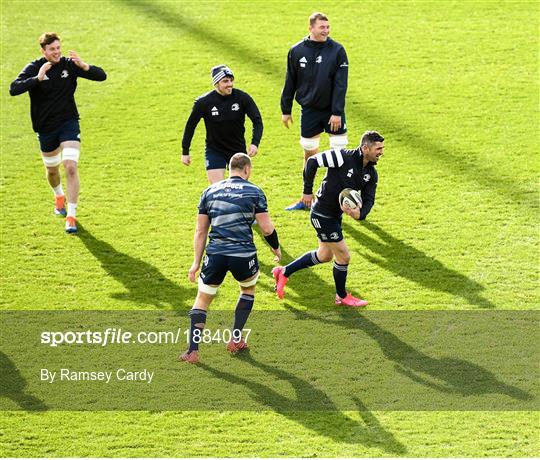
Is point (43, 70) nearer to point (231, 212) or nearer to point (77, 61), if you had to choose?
point (77, 61)

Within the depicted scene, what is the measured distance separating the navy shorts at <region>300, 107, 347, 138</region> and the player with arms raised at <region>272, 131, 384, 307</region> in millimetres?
1960

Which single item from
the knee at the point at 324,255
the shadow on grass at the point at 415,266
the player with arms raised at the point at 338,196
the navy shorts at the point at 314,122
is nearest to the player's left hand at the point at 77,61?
the navy shorts at the point at 314,122

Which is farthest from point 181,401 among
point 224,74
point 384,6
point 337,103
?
point 384,6

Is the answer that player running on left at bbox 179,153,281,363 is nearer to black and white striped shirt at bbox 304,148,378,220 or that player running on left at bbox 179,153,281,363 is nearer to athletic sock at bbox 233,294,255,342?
athletic sock at bbox 233,294,255,342

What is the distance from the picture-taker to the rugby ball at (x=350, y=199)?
1111 centimetres

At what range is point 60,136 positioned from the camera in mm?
13750

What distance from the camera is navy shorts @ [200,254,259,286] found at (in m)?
10.6

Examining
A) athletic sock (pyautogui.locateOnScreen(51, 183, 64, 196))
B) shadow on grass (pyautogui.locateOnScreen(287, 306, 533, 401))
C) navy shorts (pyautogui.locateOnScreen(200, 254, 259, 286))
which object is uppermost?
navy shorts (pyautogui.locateOnScreen(200, 254, 259, 286))

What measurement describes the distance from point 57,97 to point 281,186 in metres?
2.99

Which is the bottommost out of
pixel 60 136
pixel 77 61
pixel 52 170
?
pixel 52 170

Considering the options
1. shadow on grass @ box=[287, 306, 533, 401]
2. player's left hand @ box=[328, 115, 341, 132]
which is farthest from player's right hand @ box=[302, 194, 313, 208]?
shadow on grass @ box=[287, 306, 533, 401]

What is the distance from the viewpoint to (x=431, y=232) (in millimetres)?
13500

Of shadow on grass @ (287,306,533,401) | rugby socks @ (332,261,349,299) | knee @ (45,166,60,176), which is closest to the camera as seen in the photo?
shadow on grass @ (287,306,533,401)

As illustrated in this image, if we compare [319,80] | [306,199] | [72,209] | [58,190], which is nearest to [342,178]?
[306,199]
